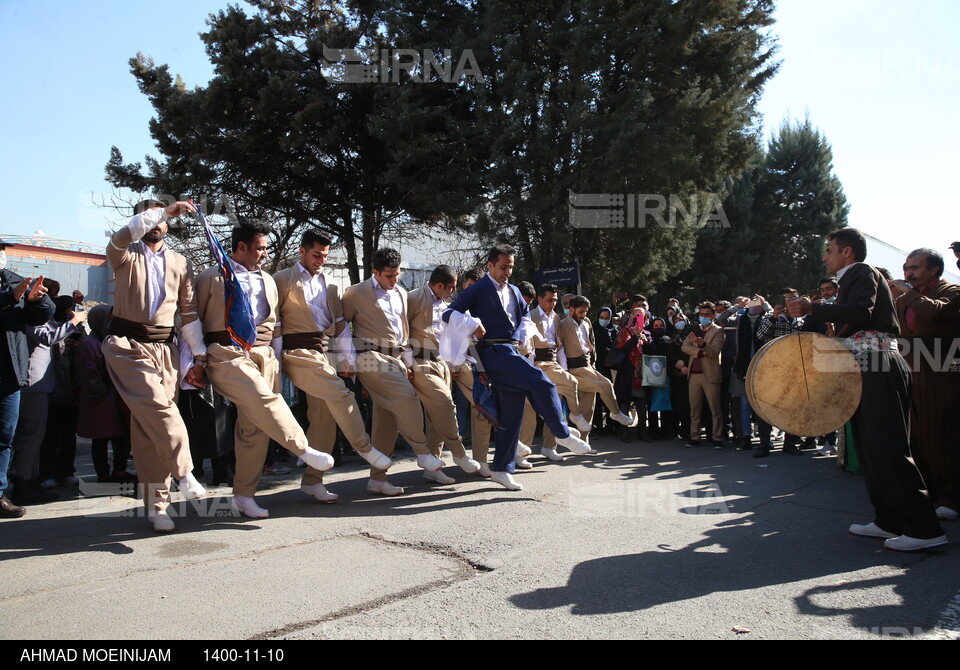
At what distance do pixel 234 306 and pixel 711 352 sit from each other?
647 cm

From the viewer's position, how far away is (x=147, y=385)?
4602mm

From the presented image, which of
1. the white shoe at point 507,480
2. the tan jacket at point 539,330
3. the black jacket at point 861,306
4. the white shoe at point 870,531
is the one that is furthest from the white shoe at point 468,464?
the black jacket at point 861,306

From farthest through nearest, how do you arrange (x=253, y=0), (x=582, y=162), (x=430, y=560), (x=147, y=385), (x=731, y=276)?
1. (x=731, y=276)
2. (x=253, y=0)
3. (x=582, y=162)
4. (x=147, y=385)
5. (x=430, y=560)

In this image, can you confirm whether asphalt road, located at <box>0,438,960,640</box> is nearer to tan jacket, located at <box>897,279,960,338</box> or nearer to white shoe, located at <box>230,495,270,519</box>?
white shoe, located at <box>230,495,270,519</box>

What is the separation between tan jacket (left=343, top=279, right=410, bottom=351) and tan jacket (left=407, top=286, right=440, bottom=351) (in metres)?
0.43

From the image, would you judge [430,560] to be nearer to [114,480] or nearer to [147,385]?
[147,385]

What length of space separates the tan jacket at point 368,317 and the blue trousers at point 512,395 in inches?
34.4

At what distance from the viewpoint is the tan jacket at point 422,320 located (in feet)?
21.4

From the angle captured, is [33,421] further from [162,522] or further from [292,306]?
[292,306]

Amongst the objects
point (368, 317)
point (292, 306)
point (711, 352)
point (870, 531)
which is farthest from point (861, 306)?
point (711, 352)

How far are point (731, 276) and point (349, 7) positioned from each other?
19297 millimetres

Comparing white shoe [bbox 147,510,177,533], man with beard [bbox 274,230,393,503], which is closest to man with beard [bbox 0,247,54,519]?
white shoe [bbox 147,510,177,533]

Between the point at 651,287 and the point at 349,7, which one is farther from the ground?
the point at 349,7
